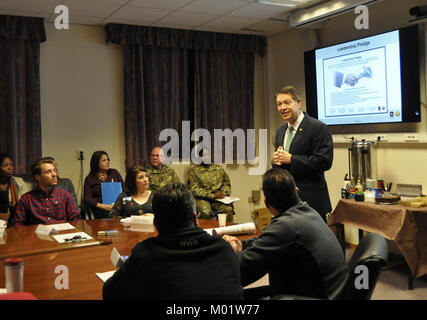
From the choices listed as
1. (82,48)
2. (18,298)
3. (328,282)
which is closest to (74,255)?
(18,298)

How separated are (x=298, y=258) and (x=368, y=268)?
31 cm

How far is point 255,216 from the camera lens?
5.85m

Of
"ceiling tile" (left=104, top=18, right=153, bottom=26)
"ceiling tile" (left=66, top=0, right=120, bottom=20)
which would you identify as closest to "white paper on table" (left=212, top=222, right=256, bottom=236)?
"ceiling tile" (left=66, top=0, right=120, bottom=20)

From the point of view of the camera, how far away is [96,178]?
15.9 ft

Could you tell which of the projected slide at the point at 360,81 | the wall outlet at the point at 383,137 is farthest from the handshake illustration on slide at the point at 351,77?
the wall outlet at the point at 383,137

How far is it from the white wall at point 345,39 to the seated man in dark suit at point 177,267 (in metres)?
3.30

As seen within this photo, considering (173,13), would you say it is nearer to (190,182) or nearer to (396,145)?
(190,182)

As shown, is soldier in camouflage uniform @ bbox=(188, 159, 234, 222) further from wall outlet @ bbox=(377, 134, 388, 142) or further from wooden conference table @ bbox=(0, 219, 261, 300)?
wooden conference table @ bbox=(0, 219, 261, 300)

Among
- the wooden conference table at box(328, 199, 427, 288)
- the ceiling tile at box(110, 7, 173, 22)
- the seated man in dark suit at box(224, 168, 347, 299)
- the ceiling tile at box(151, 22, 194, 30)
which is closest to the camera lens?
the seated man in dark suit at box(224, 168, 347, 299)

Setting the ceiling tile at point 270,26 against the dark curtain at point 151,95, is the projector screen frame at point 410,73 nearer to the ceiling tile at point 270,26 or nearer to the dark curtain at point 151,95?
the ceiling tile at point 270,26

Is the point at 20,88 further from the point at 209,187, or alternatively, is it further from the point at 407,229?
the point at 407,229

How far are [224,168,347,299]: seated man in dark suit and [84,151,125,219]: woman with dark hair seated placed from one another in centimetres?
321

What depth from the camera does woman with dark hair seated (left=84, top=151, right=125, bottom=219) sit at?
15.5 ft
